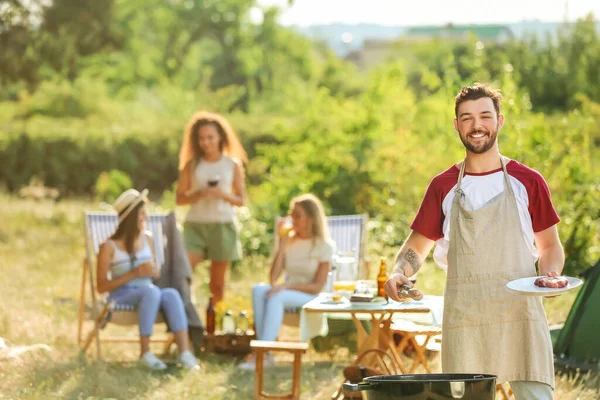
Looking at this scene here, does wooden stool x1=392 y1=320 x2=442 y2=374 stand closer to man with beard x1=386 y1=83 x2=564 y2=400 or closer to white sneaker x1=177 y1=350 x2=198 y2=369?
white sneaker x1=177 y1=350 x2=198 y2=369

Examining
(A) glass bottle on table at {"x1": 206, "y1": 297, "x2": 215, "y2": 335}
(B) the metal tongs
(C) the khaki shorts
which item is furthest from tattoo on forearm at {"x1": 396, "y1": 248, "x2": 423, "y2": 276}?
(C) the khaki shorts

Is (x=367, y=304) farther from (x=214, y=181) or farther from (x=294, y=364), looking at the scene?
(x=214, y=181)

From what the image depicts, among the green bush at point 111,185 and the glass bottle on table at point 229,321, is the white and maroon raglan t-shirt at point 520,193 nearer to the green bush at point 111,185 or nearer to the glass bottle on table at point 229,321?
the glass bottle on table at point 229,321

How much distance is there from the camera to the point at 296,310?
7168 millimetres

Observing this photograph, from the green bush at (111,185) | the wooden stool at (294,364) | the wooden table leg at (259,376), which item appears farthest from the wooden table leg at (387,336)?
the green bush at (111,185)

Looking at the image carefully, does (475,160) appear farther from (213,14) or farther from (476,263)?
(213,14)

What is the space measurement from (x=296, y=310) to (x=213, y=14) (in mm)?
33605

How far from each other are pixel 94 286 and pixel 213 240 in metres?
0.88

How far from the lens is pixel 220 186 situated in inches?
309

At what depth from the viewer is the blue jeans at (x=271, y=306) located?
705 centimetres

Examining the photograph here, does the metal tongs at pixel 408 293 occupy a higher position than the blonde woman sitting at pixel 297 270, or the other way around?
the metal tongs at pixel 408 293

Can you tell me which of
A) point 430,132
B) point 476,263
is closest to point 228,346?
point 476,263

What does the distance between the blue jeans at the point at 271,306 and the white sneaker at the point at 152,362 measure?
2.06 feet

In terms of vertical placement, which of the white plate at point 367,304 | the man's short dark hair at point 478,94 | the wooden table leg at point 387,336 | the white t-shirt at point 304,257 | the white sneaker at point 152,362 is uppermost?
the man's short dark hair at point 478,94
